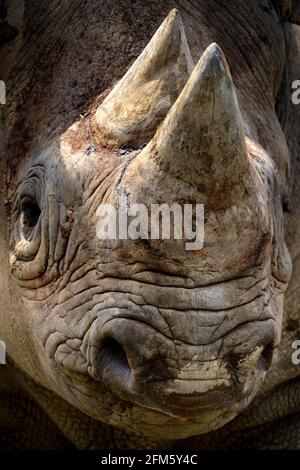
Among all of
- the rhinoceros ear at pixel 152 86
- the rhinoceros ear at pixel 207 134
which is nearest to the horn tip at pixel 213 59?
the rhinoceros ear at pixel 207 134

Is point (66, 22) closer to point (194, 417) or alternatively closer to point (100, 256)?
point (100, 256)

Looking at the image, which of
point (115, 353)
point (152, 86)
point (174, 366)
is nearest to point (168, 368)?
point (174, 366)

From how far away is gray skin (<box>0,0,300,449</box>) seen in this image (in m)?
3.97

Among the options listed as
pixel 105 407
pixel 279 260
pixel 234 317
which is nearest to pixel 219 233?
pixel 234 317

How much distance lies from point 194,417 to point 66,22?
177 centimetres

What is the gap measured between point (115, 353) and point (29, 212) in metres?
0.79

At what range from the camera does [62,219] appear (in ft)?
14.4

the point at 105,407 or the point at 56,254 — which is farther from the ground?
the point at 56,254

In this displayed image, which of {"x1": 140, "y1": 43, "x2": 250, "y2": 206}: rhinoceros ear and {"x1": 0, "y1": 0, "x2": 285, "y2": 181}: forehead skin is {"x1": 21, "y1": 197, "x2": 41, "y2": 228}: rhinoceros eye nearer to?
{"x1": 0, "y1": 0, "x2": 285, "y2": 181}: forehead skin

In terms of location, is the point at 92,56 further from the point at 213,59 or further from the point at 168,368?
the point at 168,368

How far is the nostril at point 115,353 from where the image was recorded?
4.09 m

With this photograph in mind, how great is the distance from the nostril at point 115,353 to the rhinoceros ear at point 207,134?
62cm

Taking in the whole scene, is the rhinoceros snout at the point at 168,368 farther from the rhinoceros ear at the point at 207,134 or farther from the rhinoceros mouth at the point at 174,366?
the rhinoceros ear at the point at 207,134

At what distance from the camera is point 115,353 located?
13.6 feet
